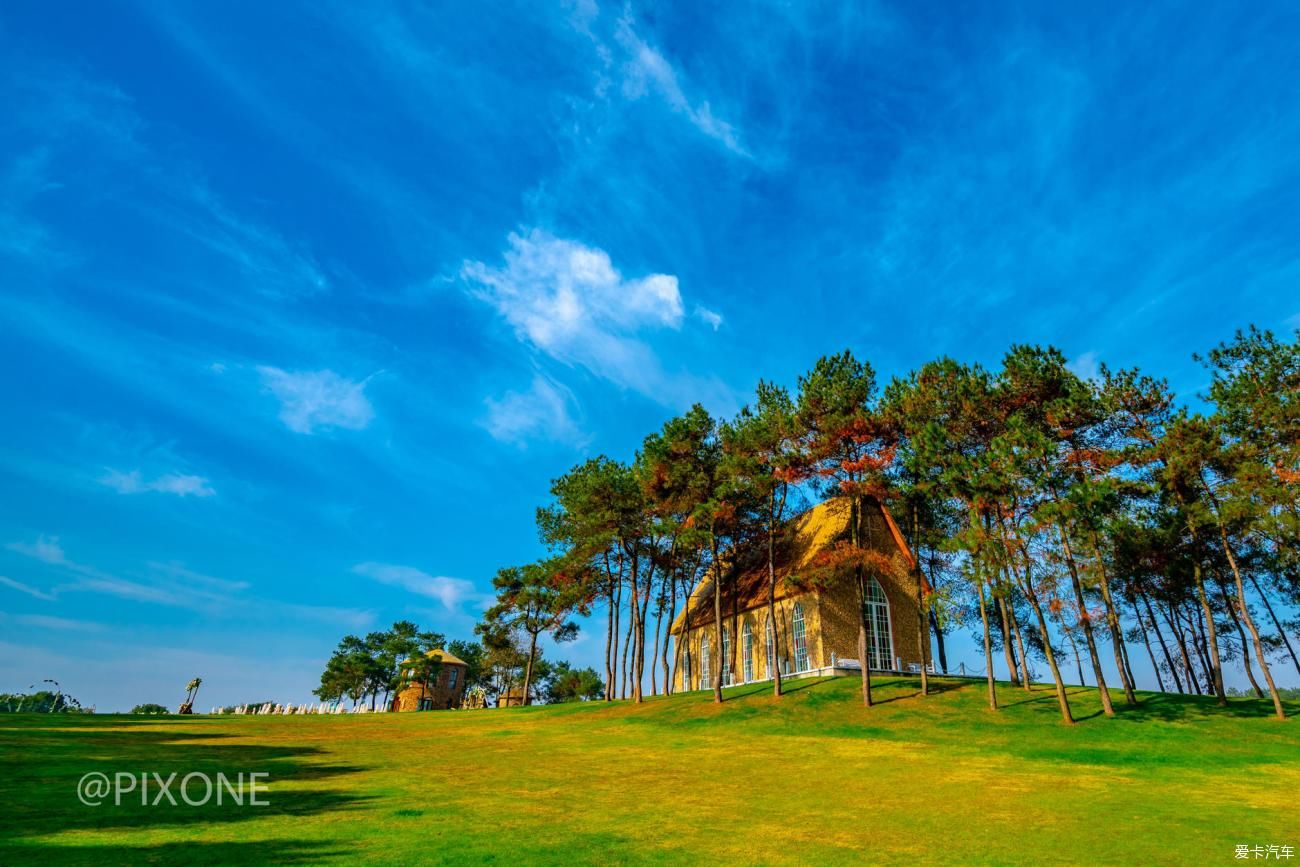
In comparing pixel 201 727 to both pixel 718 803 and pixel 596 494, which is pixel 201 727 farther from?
pixel 718 803

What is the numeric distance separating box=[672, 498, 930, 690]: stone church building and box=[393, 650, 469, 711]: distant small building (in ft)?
134

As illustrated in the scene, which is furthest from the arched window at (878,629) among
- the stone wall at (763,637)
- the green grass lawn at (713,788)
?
the green grass lawn at (713,788)

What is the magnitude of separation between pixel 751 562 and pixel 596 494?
1564cm

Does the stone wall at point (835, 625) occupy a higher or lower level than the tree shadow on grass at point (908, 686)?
higher

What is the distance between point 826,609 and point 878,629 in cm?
398

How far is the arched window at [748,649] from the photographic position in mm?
46219

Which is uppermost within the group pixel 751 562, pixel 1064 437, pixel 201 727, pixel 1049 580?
pixel 1064 437

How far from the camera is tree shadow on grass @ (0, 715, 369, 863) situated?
9.16m

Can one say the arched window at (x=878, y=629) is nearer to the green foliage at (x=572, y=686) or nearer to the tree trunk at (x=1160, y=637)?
the tree trunk at (x=1160, y=637)

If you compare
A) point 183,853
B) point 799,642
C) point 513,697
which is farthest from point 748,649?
point 513,697

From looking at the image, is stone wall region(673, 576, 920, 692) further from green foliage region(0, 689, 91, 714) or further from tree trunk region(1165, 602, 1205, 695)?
green foliage region(0, 689, 91, 714)

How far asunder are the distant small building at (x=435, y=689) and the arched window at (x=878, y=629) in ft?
171

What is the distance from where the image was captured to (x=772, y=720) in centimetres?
3009

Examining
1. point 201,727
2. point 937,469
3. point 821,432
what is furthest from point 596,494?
point 201,727
